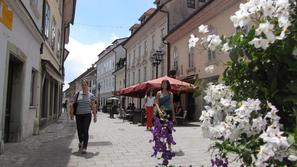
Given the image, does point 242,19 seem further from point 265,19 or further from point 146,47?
point 146,47

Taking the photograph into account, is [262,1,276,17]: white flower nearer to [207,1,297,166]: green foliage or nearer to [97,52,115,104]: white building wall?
[207,1,297,166]: green foliage

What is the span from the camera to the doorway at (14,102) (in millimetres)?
9641

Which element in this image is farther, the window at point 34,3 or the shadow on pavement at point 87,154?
the window at point 34,3

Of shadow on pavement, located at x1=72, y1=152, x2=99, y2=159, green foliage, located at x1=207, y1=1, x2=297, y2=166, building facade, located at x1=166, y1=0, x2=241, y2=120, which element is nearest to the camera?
green foliage, located at x1=207, y1=1, x2=297, y2=166

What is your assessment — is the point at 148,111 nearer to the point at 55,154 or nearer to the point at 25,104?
the point at 25,104

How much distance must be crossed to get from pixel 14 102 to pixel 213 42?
8.37m

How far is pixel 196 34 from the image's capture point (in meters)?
19.8

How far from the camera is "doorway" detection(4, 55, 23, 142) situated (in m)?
9.64

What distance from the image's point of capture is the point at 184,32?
917 inches

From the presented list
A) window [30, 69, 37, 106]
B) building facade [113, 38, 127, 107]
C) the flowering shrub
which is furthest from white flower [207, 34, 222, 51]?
building facade [113, 38, 127, 107]

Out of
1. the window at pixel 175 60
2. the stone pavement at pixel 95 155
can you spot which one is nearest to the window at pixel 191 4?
the window at pixel 175 60

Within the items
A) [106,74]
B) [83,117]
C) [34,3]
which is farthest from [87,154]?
[106,74]

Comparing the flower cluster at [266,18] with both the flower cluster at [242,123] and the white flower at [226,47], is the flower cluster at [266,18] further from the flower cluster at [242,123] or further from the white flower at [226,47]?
the flower cluster at [242,123]

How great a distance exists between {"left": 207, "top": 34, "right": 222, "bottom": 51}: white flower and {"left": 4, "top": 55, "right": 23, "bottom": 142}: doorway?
7910mm
